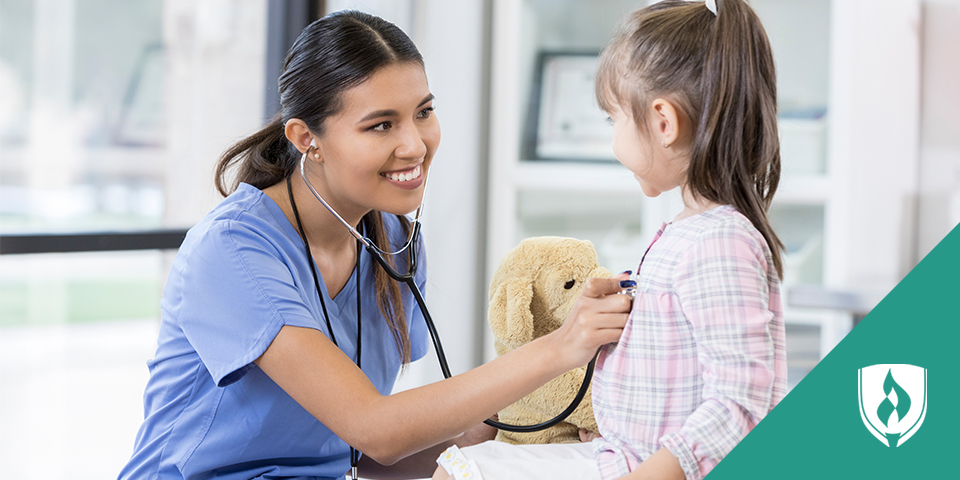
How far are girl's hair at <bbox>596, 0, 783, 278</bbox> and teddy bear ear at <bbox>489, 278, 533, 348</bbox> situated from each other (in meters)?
0.28

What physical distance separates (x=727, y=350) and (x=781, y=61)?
54.2 inches

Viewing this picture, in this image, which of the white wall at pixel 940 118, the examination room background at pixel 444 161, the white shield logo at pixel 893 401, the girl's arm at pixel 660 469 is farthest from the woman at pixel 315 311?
the white wall at pixel 940 118

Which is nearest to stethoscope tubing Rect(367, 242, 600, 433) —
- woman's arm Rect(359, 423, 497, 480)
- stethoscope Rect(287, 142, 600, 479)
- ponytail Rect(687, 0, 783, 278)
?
stethoscope Rect(287, 142, 600, 479)

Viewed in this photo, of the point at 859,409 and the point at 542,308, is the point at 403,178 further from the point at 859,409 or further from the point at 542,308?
the point at 859,409

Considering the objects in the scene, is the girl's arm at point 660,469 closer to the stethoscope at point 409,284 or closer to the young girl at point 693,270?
the young girl at point 693,270

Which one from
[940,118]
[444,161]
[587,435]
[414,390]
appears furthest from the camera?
[444,161]

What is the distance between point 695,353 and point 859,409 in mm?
160

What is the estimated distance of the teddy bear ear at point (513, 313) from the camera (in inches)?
39.7

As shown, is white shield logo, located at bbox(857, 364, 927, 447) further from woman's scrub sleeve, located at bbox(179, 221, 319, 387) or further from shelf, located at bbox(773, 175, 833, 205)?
shelf, located at bbox(773, 175, 833, 205)

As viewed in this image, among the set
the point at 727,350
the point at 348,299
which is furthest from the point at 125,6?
the point at 727,350

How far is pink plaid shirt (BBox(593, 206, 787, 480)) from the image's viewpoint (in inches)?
28.2

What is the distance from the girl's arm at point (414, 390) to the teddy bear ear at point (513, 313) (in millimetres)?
129

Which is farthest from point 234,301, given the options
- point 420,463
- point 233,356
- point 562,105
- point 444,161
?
point 562,105

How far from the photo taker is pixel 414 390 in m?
0.90
